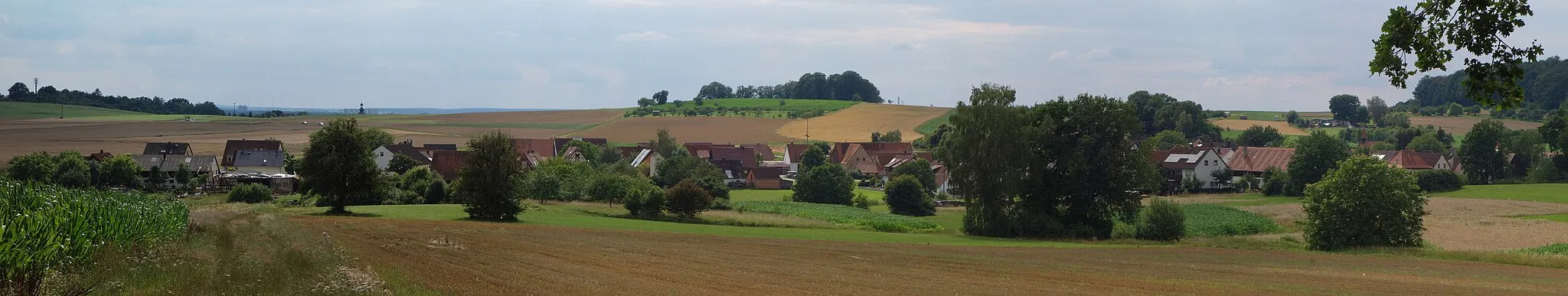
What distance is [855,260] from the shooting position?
1248 inches

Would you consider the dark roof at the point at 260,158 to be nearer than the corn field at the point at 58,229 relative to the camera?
No

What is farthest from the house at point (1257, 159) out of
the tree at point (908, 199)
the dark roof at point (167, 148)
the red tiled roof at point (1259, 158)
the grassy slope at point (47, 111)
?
the grassy slope at point (47, 111)

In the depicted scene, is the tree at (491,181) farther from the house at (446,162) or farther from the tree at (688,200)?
the house at (446,162)

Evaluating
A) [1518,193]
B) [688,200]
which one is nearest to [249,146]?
[688,200]

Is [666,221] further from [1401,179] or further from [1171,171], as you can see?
[1171,171]

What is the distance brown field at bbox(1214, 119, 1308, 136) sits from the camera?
168 m

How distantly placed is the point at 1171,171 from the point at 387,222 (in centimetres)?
8568

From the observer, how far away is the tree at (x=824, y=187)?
86500 mm

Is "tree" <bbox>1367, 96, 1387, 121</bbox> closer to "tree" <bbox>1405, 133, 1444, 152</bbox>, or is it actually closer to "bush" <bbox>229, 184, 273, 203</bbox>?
"tree" <bbox>1405, 133, 1444, 152</bbox>

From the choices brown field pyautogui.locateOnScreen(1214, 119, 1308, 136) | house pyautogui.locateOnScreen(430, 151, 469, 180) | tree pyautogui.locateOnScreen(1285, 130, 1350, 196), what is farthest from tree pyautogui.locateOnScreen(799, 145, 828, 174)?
brown field pyautogui.locateOnScreen(1214, 119, 1308, 136)

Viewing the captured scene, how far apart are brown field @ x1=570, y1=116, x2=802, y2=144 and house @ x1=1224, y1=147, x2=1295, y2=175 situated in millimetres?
61568

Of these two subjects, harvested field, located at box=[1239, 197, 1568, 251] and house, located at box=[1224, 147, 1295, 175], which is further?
house, located at box=[1224, 147, 1295, 175]

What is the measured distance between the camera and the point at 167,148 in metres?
92.6

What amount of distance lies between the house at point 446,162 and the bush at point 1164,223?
61.7 m
